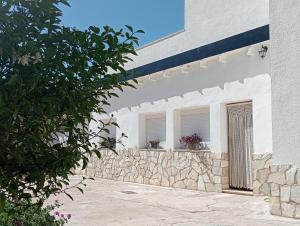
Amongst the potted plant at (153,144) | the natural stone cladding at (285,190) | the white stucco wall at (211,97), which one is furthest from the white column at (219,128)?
the natural stone cladding at (285,190)

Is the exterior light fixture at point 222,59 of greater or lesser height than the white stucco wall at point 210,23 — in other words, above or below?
below

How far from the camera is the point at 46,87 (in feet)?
7.47

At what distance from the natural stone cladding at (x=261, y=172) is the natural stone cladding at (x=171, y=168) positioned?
126cm

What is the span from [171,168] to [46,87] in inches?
468

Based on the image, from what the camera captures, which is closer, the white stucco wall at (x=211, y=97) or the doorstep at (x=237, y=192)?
the white stucco wall at (x=211, y=97)

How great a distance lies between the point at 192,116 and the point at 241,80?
109 inches

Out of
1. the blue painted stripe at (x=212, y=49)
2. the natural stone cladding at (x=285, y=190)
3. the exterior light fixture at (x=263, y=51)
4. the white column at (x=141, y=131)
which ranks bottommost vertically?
the natural stone cladding at (x=285, y=190)

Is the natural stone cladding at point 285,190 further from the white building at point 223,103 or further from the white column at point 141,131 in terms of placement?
the white column at point 141,131

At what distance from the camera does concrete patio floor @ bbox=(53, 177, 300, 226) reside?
7.48 metres

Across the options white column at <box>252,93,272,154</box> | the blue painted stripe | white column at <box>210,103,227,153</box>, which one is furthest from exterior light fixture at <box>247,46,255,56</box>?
white column at <box>210,103,227,153</box>

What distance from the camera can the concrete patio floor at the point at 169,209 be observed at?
7480 mm

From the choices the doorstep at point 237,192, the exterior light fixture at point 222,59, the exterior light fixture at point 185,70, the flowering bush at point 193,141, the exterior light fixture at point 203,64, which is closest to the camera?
the doorstep at point 237,192

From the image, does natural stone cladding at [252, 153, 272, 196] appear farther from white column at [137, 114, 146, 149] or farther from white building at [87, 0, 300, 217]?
white column at [137, 114, 146, 149]

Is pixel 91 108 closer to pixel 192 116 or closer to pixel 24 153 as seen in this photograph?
pixel 24 153
